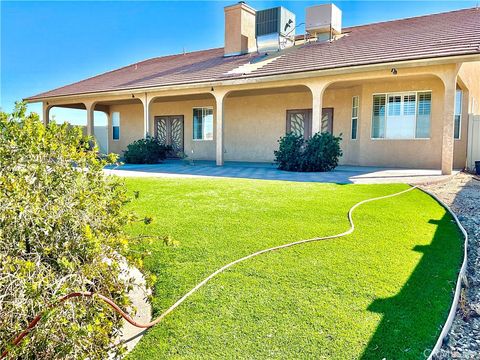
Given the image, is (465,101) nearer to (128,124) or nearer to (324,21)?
(324,21)

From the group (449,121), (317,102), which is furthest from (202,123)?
(449,121)

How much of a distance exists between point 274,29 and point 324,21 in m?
2.53

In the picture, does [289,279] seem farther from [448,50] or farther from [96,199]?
[448,50]

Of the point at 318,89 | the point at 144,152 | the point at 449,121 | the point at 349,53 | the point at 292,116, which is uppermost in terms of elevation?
the point at 349,53

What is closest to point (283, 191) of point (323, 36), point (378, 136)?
point (378, 136)

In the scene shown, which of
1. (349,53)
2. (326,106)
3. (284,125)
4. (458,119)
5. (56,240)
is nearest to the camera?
(56,240)

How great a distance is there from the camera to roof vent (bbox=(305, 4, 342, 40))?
1703 centimetres

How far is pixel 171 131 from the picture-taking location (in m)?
21.8

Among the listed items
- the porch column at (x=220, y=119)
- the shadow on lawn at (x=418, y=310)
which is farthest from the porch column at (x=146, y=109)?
the shadow on lawn at (x=418, y=310)

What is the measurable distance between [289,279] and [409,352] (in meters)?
1.28

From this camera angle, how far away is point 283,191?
26.4ft

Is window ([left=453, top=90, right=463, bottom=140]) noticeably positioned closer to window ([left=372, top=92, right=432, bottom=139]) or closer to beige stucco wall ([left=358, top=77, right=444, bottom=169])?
beige stucco wall ([left=358, top=77, right=444, bottom=169])

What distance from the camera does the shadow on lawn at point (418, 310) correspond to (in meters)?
2.95

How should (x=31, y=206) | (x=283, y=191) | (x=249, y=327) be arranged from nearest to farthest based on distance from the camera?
(x=31, y=206) → (x=249, y=327) → (x=283, y=191)
